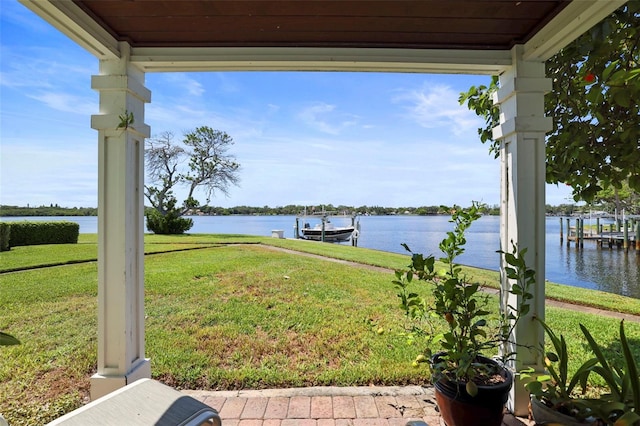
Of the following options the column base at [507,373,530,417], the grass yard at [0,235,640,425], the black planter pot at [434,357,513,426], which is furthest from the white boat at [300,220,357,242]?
the black planter pot at [434,357,513,426]

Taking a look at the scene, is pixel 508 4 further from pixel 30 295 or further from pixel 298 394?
pixel 30 295

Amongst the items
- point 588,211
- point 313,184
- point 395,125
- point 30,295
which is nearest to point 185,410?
point 30,295

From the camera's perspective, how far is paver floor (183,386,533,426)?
5.95 feet

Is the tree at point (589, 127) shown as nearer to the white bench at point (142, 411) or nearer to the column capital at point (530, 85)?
the column capital at point (530, 85)

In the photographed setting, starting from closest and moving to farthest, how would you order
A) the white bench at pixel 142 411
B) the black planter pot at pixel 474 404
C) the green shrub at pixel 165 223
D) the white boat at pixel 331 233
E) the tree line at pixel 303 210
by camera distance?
the white bench at pixel 142 411
the black planter pot at pixel 474 404
the tree line at pixel 303 210
the green shrub at pixel 165 223
the white boat at pixel 331 233

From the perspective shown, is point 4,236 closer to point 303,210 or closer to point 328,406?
point 328,406

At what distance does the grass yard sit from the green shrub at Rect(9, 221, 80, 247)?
4.13 metres

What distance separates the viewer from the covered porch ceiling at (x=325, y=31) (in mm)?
1524

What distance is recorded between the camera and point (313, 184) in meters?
28.8

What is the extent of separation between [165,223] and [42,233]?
6519 mm

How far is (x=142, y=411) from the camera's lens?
1.24 metres

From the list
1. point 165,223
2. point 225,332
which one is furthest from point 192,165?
point 225,332

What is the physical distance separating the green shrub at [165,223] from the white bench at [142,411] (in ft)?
53.6

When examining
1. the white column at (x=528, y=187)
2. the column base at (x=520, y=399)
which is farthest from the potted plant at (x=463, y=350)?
the column base at (x=520, y=399)
